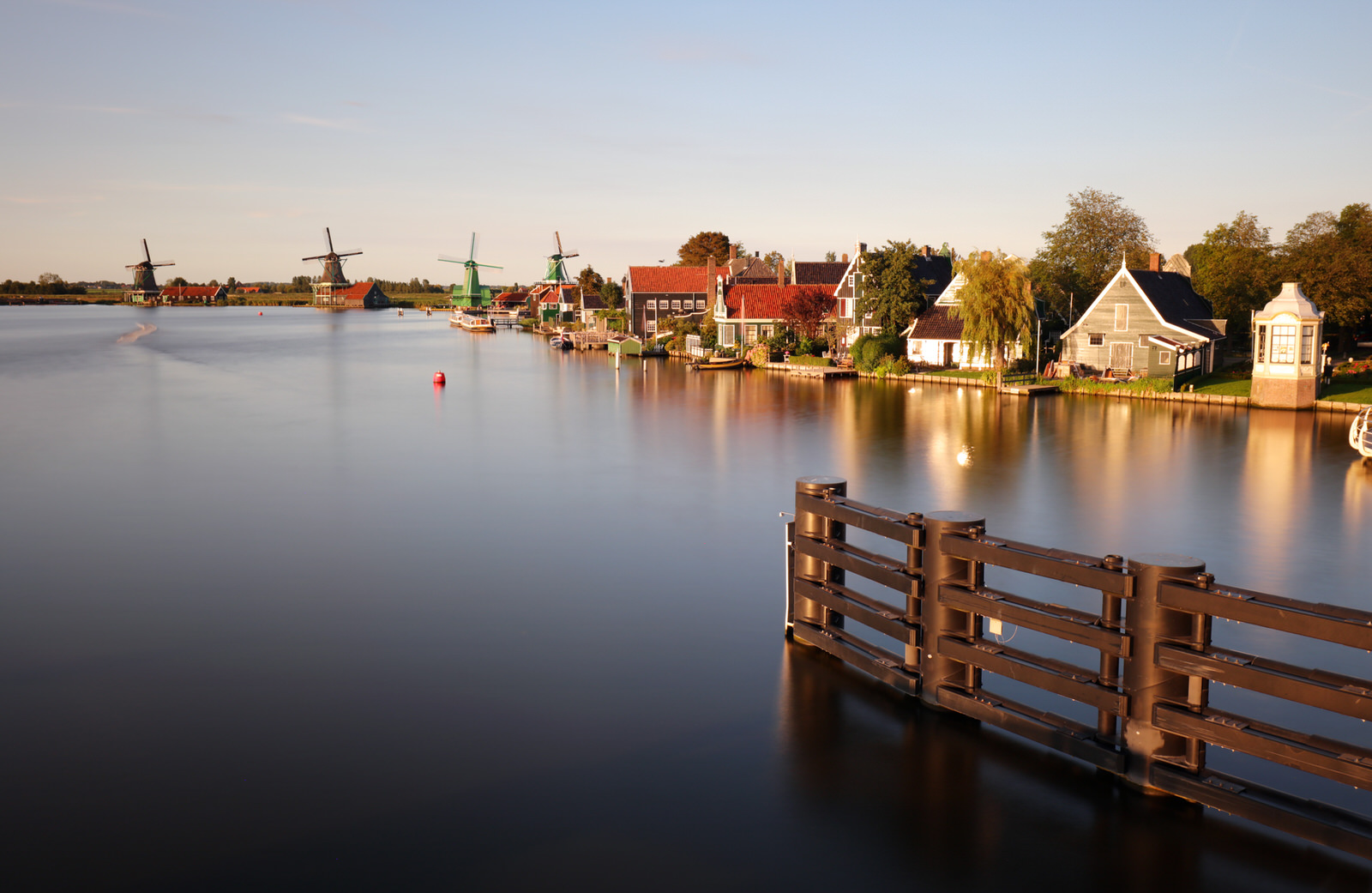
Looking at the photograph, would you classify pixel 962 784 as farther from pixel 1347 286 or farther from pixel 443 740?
Result: pixel 1347 286

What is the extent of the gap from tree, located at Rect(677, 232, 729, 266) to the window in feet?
337

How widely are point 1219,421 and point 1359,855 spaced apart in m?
37.6

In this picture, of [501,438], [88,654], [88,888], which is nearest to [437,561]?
[88,654]

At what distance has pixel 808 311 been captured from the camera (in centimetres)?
7144

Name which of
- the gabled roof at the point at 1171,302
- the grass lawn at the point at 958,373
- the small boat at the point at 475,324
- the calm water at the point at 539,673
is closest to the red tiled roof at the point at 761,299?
the grass lawn at the point at 958,373

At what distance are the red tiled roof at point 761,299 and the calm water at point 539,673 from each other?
4415cm

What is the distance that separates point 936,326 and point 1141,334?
43.3ft

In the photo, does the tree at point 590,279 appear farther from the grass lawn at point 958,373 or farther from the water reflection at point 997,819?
the water reflection at point 997,819

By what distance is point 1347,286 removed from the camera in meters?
55.2

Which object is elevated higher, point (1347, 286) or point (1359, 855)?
point (1347, 286)

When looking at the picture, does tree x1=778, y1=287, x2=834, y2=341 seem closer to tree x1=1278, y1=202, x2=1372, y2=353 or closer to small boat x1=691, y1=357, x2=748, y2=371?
small boat x1=691, y1=357, x2=748, y2=371

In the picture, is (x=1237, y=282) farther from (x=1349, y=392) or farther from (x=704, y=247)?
(x=704, y=247)

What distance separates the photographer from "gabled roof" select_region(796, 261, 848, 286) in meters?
88.8

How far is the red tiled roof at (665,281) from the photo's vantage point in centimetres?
9519
